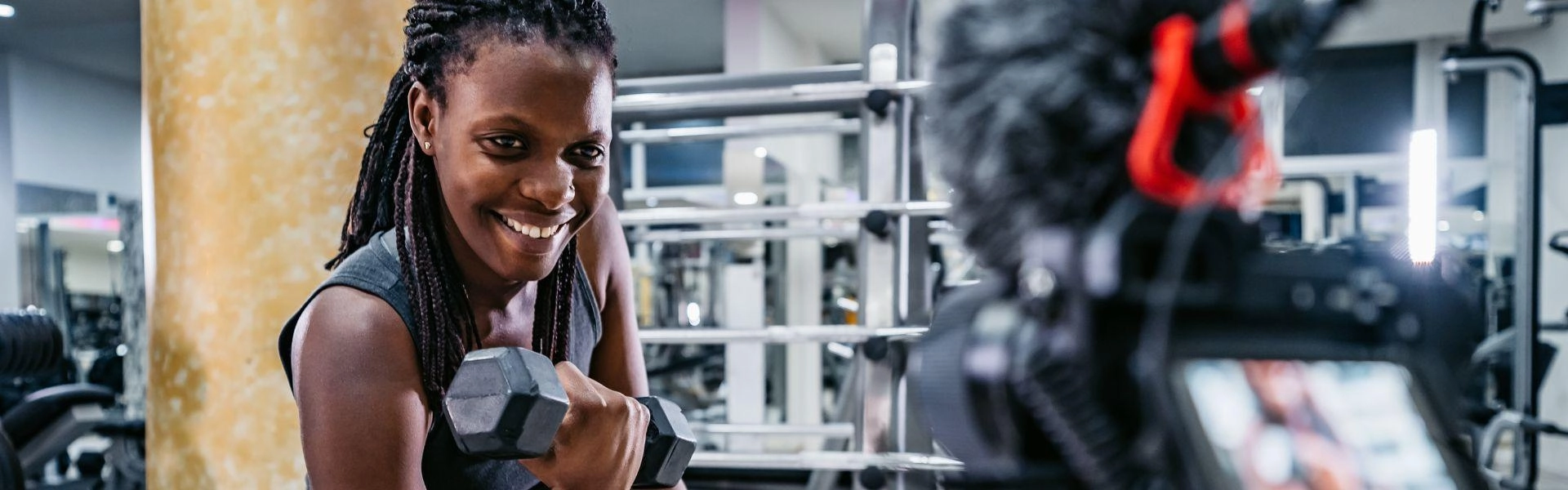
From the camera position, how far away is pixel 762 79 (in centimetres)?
220

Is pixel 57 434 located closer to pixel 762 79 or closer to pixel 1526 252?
pixel 762 79

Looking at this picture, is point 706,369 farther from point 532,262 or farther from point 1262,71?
point 1262,71

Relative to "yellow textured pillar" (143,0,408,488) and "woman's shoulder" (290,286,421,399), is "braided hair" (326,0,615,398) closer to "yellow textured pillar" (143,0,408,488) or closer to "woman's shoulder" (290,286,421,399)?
"woman's shoulder" (290,286,421,399)

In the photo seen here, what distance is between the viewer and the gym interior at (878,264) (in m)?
0.33

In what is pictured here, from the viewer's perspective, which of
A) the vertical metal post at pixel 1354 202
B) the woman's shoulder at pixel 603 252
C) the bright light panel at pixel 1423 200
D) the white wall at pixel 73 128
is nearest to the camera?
the bright light panel at pixel 1423 200

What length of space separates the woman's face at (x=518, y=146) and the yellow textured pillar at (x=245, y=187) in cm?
49

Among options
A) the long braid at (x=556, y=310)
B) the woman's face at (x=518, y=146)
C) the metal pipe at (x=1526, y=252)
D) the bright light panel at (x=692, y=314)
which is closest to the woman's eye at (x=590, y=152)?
the woman's face at (x=518, y=146)

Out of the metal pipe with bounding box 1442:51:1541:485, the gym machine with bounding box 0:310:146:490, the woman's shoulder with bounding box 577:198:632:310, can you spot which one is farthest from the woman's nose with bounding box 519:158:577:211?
the metal pipe with bounding box 1442:51:1541:485

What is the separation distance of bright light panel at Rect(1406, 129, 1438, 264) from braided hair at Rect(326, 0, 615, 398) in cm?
61

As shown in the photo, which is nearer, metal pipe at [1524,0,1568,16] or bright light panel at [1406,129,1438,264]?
bright light panel at [1406,129,1438,264]

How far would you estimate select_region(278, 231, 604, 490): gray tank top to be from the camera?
846 millimetres

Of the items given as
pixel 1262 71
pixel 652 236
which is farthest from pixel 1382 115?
pixel 1262 71

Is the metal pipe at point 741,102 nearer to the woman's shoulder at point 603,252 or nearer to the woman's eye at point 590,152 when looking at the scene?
the woman's shoulder at point 603,252

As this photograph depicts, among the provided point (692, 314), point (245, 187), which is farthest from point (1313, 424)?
point (692, 314)
